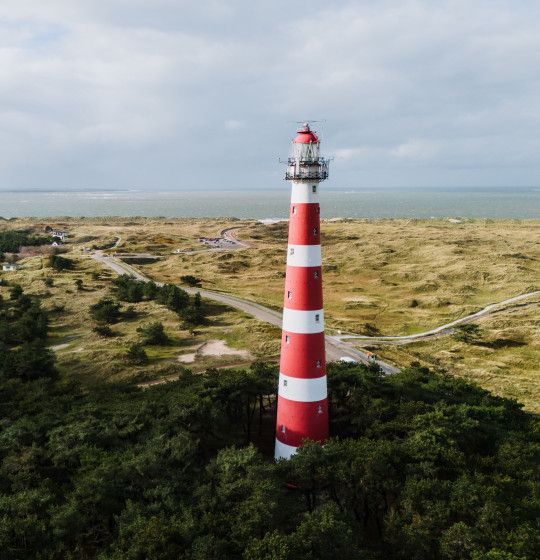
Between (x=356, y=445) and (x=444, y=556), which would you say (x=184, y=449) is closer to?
(x=356, y=445)

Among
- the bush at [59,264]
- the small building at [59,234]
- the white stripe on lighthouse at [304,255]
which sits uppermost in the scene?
the white stripe on lighthouse at [304,255]

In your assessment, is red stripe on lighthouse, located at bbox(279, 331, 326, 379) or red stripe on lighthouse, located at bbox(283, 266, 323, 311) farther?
red stripe on lighthouse, located at bbox(279, 331, 326, 379)

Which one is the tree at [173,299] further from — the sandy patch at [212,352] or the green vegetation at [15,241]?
the green vegetation at [15,241]

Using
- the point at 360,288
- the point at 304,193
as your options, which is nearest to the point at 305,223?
the point at 304,193

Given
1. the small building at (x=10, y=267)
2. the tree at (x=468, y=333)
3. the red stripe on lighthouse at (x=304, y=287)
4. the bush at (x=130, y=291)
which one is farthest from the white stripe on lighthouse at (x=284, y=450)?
the small building at (x=10, y=267)

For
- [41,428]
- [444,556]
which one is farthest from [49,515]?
[444,556]

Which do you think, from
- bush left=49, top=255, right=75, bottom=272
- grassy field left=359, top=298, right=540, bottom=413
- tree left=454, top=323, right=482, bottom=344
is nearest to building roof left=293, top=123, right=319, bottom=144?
grassy field left=359, top=298, right=540, bottom=413

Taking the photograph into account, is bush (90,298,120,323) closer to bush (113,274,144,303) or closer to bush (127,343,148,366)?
bush (113,274,144,303)
